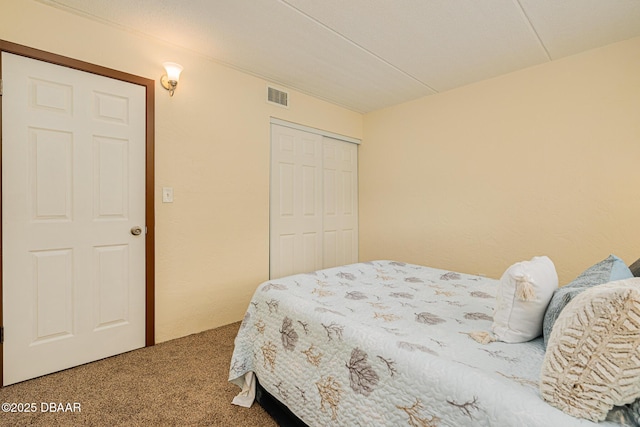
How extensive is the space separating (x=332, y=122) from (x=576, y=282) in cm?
300

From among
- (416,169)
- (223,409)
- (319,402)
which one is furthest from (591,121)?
(223,409)

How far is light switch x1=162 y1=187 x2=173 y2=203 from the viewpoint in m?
2.38

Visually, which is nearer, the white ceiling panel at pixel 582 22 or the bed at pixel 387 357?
the bed at pixel 387 357

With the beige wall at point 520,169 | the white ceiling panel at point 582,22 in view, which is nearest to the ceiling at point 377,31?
the white ceiling panel at point 582,22

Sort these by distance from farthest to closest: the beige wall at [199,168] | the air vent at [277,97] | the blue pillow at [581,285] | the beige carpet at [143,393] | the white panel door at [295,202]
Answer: the white panel door at [295,202]
the air vent at [277,97]
the beige wall at [199,168]
the beige carpet at [143,393]
the blue pillow at [581,285]

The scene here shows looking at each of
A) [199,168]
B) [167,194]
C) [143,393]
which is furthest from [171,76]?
[143,393]

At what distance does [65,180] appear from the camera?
1.97 meters

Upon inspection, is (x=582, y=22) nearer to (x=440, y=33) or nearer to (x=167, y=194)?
(x=440, y=33)

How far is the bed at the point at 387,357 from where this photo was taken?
0.83 metres

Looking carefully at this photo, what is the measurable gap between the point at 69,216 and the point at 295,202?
2.02 m

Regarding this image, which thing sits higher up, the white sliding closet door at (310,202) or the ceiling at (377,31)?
the ceiling at (377,31)

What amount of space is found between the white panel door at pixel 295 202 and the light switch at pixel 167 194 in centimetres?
103

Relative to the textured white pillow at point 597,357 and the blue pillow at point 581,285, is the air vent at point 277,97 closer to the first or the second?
the blue pillow at point 581,285

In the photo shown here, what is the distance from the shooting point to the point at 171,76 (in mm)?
2307
